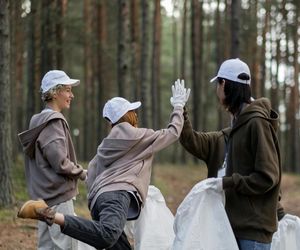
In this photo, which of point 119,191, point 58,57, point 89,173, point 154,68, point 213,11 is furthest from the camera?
point 213,11

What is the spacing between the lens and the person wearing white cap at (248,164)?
4.11m

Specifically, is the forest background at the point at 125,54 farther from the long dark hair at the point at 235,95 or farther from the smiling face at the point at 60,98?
the long dark hair at the point at 235,95

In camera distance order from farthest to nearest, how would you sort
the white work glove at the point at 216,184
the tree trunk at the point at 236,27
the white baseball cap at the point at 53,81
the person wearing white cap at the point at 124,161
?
the tree trunk at the point at 236,27
the white baseball cap at the point at 53,81
the person wearing white cap at the point at 124,161
the white work glove at the point at 216,184

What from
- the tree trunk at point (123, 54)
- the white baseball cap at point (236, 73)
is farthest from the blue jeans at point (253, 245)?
the tree trunk at point (123, 54)

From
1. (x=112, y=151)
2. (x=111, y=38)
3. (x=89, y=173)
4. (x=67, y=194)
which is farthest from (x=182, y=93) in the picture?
(x=111, y=38)

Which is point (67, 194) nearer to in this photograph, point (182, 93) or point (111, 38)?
point (182, 93)

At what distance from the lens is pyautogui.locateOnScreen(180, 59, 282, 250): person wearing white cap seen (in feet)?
13.5

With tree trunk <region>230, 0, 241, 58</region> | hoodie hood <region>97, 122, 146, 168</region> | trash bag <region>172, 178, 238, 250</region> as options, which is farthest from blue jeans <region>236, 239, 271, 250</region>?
tree trunk <region>230, 0, 241, 58</region>

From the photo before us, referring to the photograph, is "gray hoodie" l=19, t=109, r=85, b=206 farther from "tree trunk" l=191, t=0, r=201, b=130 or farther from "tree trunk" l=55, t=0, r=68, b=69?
"tree trunk" l=191, t=0, r=201, b=130

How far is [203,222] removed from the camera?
4523 millimetres

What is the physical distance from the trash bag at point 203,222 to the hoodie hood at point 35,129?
1666mm

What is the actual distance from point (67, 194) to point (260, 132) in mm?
2214

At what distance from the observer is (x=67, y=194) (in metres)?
5.56

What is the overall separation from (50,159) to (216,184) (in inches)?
69.5
